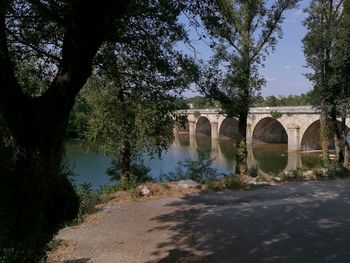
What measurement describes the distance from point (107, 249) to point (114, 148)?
20.6 ft

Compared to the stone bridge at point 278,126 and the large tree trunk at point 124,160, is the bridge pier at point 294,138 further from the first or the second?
the large tree trunk at point 124,160

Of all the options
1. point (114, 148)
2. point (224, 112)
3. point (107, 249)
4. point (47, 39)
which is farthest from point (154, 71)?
point (224, 112)

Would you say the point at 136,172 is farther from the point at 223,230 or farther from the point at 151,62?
the point at 151,62

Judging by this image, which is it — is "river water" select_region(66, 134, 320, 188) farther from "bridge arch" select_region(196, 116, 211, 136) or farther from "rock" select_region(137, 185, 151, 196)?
"bridge arch" select_region(196, 116, 211, 136)

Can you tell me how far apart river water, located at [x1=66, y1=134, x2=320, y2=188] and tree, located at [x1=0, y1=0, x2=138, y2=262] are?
14012 millimetres

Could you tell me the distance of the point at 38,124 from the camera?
365 centimetres

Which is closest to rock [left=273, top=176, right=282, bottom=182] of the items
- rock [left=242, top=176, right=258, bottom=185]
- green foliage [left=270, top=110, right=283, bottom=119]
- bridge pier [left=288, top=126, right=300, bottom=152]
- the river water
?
rock [left=242, top=176, right=258, bottom=185]

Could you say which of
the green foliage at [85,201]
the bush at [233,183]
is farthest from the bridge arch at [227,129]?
the green foliage at [85,201]

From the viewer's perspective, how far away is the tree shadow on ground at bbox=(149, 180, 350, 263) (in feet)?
18.6

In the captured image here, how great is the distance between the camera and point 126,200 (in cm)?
953

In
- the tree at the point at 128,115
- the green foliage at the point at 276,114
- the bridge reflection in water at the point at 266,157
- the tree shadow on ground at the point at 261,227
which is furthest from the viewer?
the green foliage at the point at 276,114

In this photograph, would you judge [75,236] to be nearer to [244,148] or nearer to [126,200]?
[126,200]

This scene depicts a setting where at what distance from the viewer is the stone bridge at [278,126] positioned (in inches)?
1569

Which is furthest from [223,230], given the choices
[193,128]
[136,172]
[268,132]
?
[193,128]
